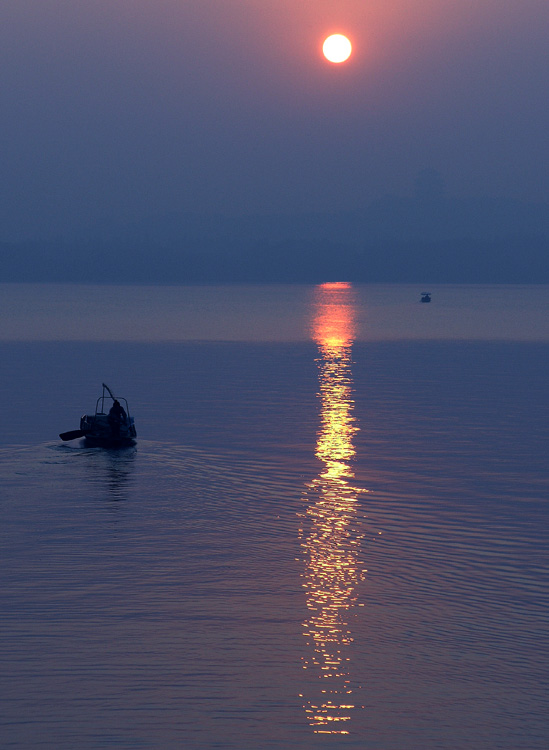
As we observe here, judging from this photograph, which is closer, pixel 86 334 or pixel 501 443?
pixel 501 443

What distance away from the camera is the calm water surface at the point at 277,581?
2200 cm

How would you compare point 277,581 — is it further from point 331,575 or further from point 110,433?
point 110,433

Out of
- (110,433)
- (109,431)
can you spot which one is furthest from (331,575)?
(109,431)

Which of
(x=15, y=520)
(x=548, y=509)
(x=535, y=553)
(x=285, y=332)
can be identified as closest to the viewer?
(x=535, y=553)

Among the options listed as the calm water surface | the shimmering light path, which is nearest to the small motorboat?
the calm water surface

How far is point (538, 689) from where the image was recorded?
23250 millimetres

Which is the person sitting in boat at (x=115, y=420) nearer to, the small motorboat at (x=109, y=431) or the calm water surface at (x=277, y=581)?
the small motorboat at (x=109, y=431)

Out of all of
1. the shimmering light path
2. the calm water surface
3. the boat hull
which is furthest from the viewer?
the boat hull

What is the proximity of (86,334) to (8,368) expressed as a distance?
6523cm

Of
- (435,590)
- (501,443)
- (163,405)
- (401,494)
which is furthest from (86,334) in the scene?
(435,590)

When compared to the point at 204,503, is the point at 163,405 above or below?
above

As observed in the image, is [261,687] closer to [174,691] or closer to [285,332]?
[174,691]

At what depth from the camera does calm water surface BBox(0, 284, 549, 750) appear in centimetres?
2200

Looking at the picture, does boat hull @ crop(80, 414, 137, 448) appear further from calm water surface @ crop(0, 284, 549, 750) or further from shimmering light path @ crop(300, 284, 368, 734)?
shimmering light path @ crop(300, 284, 368, 734)
